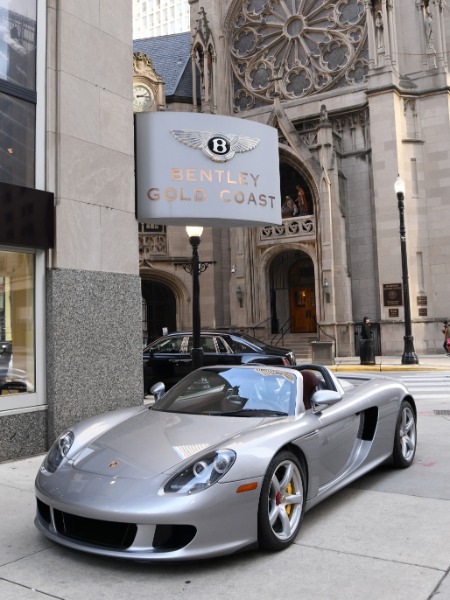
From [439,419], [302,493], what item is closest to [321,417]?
[302,493]

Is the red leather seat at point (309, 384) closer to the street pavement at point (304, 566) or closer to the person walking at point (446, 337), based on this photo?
the street pavement at point (304, 566)

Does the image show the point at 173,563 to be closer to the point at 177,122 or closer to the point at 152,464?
the point at 152,464

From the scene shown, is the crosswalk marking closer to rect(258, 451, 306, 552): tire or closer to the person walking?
the person walking

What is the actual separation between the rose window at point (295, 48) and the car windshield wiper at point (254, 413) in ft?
85.2

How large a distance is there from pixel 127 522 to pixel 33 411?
4.01m

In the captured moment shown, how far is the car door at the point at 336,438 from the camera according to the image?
182 inches

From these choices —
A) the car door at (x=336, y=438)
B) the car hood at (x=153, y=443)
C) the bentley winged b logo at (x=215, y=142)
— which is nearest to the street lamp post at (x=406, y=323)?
the bentley winged b logo at (x=215, y=142)

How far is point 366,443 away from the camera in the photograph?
5.38m

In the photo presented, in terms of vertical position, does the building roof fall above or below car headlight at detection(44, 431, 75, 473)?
above

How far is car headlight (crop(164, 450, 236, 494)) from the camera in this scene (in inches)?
141

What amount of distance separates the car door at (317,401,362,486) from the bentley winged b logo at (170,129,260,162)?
5217 millimetres

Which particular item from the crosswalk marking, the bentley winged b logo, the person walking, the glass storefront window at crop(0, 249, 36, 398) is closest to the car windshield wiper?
the glass storefront window at crop(0, 249, 36, 398)

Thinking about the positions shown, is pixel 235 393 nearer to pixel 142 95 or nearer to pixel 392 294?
pixel 392 294

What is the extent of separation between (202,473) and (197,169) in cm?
616
